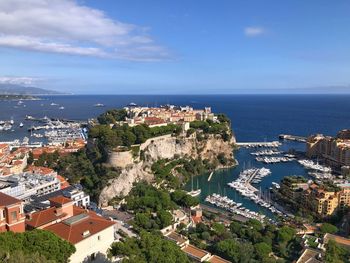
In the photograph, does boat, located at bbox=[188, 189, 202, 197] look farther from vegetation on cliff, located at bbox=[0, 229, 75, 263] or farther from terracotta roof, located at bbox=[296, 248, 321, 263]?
vegetation on cliff, located at bbox=[0, 229, 75, 263]

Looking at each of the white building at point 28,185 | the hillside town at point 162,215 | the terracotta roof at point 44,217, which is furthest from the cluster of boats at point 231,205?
the terracotta roof at point 44,217

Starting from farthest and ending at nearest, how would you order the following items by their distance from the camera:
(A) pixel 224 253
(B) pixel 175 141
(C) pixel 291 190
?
(B) pixel 175 141 < (C) pixel 291 190 < (A) pixel 224 253

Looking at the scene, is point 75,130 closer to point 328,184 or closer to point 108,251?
point 328,184

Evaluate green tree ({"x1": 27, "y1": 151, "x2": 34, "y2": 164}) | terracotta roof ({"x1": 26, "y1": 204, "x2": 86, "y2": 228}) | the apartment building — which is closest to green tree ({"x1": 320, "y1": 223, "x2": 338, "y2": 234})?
terracotta roof ({"x1": 26, "y1": 204, "x2": 86, "y2": 228})

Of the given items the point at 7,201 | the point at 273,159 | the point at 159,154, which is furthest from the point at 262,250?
the point at 273,159

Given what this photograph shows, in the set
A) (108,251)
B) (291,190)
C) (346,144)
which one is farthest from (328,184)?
(108,251)

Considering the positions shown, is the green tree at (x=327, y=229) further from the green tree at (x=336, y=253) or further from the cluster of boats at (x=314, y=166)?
the cluster of boats at (x=314, y=166)

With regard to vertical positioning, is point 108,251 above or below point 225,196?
above

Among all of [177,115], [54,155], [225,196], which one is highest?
[177,115]

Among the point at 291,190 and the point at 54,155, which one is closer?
the point at 291,190
